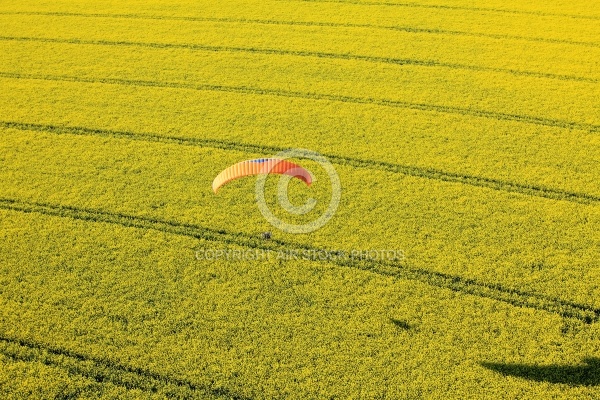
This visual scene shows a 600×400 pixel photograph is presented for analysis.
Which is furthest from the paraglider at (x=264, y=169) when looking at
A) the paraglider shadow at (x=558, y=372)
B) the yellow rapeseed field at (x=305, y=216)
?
the paraglider shadow at (x=558, y=372)

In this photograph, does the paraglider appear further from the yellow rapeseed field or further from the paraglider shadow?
the paraglider shadow

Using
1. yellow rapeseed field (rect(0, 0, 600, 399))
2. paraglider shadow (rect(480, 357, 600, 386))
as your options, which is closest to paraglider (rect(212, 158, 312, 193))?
yellow rapeseed field (rect(0, 0, 600, 399))

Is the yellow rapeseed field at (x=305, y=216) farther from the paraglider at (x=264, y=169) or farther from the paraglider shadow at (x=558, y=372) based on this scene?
the paraglider at (x=264, y=169)

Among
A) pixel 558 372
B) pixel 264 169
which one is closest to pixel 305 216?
pixel 264 169

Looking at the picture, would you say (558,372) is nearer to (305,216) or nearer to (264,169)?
(305,216)

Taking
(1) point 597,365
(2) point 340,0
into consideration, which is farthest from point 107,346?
(2) point 340,0
